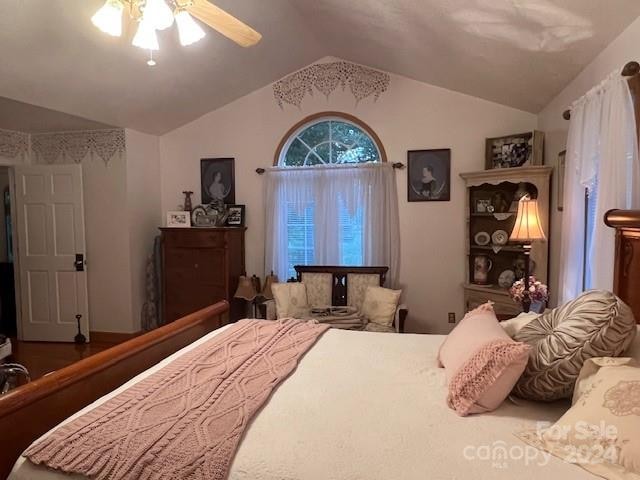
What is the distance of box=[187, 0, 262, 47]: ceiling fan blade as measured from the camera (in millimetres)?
1816

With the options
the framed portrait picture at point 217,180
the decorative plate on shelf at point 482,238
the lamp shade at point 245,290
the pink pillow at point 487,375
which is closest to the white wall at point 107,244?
the framed portrait picture at point 217,180

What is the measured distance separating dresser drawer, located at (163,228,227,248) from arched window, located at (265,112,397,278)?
55 cm

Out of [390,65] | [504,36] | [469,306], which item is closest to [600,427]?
[504,36]

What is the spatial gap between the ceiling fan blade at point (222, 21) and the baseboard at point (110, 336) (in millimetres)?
3471

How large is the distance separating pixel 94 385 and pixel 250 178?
3.13 metres

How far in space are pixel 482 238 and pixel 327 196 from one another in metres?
1.58

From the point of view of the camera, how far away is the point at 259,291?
14.4 feet

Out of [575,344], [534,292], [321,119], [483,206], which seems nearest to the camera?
[575,344]

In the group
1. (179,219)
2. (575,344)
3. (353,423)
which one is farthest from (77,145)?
(575,344)

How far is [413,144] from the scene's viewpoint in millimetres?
4137

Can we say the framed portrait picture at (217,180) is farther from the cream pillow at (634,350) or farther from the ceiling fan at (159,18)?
the cream pillow at (634,350)

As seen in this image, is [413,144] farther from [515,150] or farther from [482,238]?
[482,238]

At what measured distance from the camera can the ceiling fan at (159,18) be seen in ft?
5.54

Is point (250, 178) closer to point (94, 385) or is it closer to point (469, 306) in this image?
point (469, 306)
